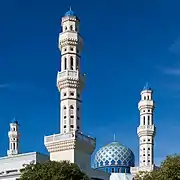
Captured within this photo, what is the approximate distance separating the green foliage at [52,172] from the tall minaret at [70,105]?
10114mm

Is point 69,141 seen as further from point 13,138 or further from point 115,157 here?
point 115,157

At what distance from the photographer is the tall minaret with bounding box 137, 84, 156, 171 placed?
6919 cm

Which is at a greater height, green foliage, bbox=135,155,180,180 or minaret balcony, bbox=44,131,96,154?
minaret balcony, bbox=44,131,96,154

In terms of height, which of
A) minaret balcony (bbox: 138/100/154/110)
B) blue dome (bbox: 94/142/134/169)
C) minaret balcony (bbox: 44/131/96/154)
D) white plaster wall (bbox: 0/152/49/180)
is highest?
minaret balcony (bbox: 138/100/154/110)

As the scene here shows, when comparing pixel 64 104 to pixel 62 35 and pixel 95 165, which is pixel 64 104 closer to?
pixel 62 35

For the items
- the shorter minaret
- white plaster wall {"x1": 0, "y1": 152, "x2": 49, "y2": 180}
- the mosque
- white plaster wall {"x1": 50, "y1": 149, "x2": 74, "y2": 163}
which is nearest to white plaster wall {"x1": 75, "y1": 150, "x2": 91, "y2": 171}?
the mosque

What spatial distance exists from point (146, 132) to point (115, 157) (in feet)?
29.3

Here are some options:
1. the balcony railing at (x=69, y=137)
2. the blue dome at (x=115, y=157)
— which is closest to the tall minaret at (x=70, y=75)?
the balcony railing at (x=69, y=137)

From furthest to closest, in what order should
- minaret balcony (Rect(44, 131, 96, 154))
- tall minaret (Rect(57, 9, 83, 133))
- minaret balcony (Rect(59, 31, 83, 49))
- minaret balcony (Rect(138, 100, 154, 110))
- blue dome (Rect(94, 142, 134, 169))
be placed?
blue dome (Rect(94, 142, 134, 169)), minaret balcony (Rect(138, 100, 154, 110)), minaret balcony (Rect(59, 31, 83, 49)), tall minaret (Rect(57, 9, 83, 133)), minaret balcony (Rect(44, 131, 96, 154))

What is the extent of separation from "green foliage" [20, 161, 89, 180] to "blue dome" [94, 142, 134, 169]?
121ft

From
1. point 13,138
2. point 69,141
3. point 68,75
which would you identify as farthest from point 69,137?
point 13,138

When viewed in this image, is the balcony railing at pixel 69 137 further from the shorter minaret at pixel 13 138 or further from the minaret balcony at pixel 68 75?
the shorter minaret at pixel 13 138

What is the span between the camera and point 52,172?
37938mm

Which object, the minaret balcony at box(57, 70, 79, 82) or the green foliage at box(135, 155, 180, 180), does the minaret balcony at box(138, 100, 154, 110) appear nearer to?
the minaret balcony at box(57, 70, 79, 82)
